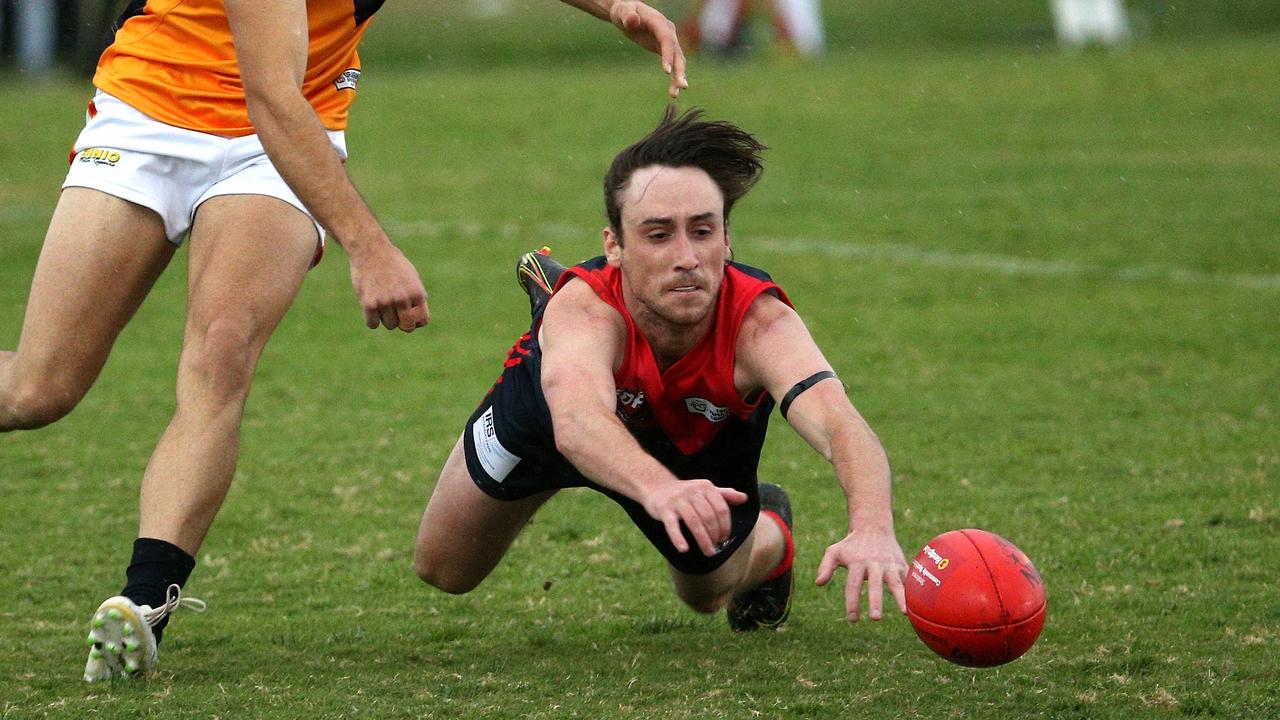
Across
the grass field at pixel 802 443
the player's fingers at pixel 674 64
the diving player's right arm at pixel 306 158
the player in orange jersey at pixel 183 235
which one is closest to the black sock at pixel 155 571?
the player in orange jersey at pixel 183 235

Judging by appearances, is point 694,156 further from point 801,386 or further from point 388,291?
point 388,291

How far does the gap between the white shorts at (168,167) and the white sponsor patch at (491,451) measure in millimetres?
812

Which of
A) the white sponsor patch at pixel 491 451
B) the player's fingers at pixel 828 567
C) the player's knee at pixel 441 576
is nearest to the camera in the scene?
the player's fingers at pixel 828 567

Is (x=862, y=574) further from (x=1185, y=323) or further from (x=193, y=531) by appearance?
(x=1185, y=323)

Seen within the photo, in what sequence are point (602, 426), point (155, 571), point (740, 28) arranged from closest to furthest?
point (602, 426) < point (155, 571) < point (740, 28)

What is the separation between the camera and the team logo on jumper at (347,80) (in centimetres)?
547

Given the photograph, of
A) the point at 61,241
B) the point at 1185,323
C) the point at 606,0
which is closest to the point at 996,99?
the point at 1185,323

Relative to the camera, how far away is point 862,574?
376 cm

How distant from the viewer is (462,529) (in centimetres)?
544

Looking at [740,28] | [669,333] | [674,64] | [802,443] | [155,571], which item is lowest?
[740,28]

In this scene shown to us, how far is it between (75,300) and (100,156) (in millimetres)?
468

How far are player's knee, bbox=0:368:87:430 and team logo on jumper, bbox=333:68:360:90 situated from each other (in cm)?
127

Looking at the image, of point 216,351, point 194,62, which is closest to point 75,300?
point 216,351

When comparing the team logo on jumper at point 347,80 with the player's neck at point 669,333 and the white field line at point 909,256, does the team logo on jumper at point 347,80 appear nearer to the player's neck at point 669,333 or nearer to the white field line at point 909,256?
the player's neck at point 669,333
